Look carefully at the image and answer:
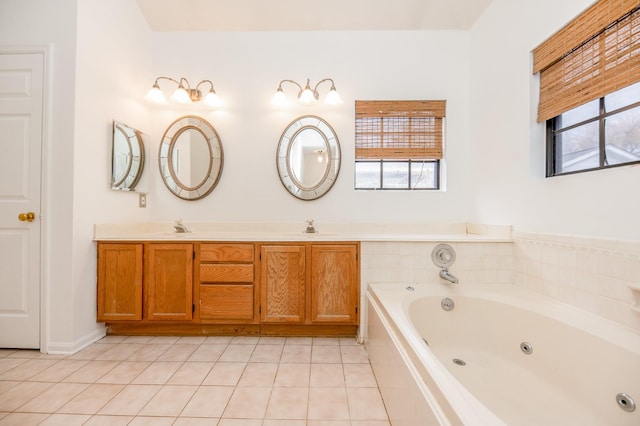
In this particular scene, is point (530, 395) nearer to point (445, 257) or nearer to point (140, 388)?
point (445, 257)

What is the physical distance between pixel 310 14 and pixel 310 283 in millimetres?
2367

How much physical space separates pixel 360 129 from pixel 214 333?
7.26 ft

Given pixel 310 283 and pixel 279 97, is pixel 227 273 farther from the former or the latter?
pixel 279 97

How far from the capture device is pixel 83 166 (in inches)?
79.3

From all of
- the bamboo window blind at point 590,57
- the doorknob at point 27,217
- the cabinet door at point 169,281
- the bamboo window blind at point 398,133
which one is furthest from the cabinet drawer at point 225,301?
the bamboo window blind at point 590,57

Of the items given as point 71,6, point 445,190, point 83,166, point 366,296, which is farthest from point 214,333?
point 71,6

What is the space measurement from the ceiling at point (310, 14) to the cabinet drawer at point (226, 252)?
207cm

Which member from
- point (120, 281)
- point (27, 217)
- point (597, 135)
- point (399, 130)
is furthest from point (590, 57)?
point (27, 217)

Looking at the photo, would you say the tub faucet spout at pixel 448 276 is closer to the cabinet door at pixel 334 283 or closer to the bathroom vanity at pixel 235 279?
the bathroom vanity at pixel 235 279

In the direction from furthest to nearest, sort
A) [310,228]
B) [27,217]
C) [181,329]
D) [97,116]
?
[310,228], [181,329], [97,116], [27,217]

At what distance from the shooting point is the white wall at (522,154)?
139 cm

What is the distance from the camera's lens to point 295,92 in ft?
8.85

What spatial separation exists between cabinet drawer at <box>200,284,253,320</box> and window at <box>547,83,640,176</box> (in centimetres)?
230

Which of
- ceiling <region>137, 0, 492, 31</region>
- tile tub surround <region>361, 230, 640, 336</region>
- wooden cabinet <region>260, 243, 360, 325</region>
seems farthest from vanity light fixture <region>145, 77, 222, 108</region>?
tile tub surround <region>361, 230, 640, 336</region>
